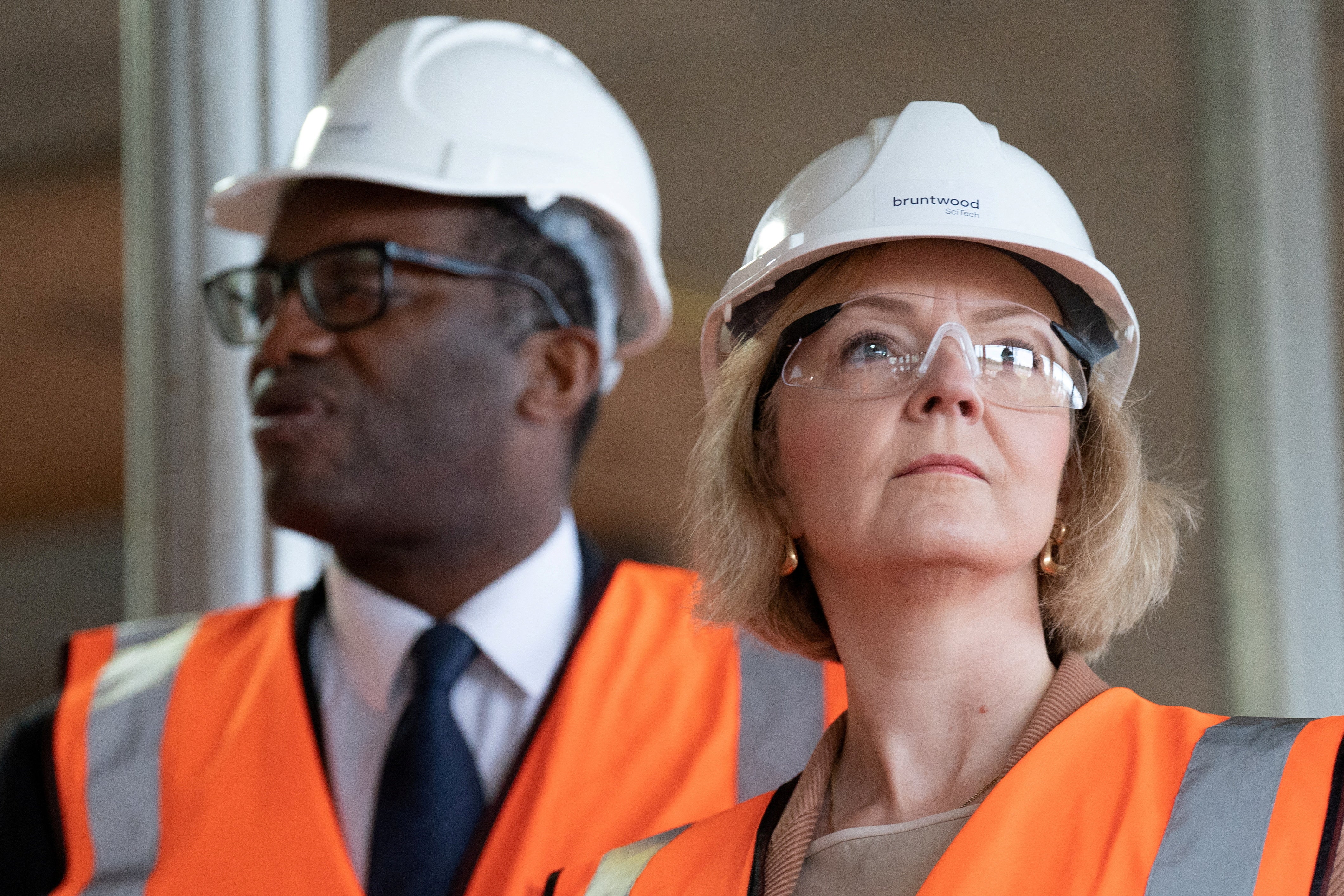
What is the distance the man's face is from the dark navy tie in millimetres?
359

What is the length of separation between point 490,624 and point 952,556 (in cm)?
127

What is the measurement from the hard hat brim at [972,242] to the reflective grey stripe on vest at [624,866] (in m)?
0.80

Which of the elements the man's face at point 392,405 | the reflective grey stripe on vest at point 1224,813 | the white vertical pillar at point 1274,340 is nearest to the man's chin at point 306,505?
the man's face at point 392,405

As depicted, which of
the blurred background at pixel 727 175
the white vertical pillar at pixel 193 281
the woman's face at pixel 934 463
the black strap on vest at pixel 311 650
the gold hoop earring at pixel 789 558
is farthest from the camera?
the blurred background at pixel 727 175

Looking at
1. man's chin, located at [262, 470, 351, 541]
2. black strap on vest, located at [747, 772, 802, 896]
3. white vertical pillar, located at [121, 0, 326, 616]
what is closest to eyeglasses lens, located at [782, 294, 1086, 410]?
black strap on vest, located at [747, 772, 802, 896]

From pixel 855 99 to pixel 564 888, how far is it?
4.31 metres

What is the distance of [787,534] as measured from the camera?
214cm

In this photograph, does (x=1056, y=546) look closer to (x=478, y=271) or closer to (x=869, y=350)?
(x=869, y=350)

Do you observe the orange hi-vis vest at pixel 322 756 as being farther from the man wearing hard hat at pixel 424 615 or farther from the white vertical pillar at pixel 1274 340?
the white vertical pillar at pixel 1274 340

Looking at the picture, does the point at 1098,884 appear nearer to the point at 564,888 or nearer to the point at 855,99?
the point at 564,888

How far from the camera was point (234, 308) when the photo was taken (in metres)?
3.19

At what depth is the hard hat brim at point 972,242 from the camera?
1923 millimetres

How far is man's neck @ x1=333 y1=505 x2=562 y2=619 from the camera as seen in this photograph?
2.84m

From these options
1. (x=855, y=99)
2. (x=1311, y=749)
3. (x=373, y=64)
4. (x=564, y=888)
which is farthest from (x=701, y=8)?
(x=1311, y=749)
